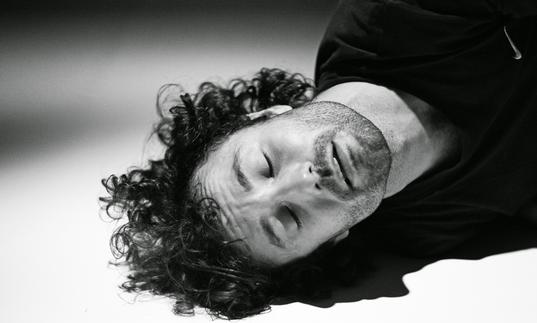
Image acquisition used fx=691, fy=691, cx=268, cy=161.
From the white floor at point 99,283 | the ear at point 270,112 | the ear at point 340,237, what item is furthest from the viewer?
the ear at point 270,112

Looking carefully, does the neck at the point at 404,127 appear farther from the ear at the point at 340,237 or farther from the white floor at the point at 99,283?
the white floor at the point at 99,283

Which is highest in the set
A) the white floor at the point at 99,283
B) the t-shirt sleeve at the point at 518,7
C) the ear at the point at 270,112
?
the t-shirt sleeve at the point at 518,7

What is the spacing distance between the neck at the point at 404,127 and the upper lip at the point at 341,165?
19cm

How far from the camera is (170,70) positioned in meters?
2.99

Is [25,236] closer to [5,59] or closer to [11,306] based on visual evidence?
[11,306]

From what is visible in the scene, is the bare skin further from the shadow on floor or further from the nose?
the shadow on floor

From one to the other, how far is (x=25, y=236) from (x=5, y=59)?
1.09 meters

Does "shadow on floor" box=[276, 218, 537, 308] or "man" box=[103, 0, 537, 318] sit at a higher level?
"man" box=[103, 0, 537, 318]

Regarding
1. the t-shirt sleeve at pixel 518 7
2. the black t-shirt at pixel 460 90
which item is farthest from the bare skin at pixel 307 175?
the t-shirt sleeve at pixel 518 7

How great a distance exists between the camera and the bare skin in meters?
1.70

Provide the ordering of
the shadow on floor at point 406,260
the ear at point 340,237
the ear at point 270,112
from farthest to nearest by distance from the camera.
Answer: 1. the ear at point 270,112
2. the ear at point 340,237
3. the shadow on floor at point 406,260

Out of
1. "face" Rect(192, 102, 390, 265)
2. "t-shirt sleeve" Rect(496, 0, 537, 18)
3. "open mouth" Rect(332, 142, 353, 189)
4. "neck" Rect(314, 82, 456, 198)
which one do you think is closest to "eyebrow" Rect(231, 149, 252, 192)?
"face" Rect(192, 102, 390, 265)

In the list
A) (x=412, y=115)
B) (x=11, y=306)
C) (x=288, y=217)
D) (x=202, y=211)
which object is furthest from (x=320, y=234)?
(x=11, y=306)

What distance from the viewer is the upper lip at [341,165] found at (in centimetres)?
170
